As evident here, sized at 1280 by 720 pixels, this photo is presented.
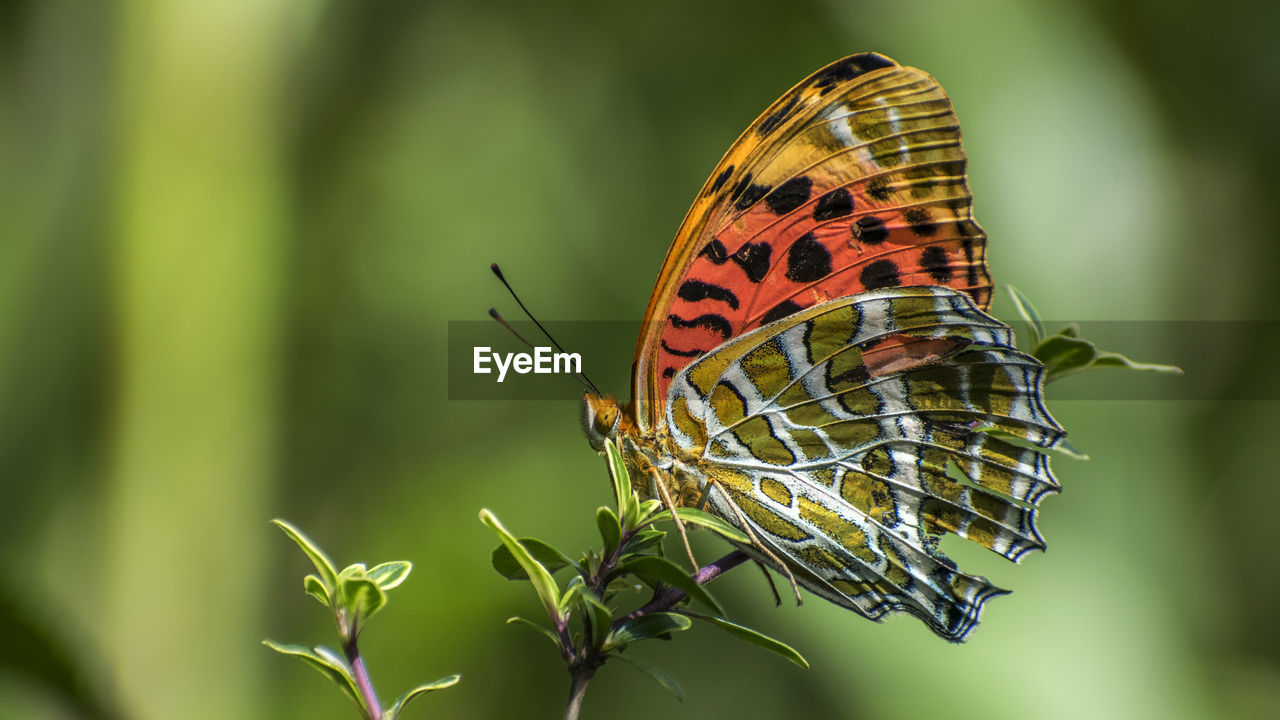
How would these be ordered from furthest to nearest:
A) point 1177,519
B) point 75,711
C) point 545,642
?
point 1177,519, point 545,642, point 75,711

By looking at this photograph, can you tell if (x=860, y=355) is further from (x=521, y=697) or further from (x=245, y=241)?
(x=245, y=241)

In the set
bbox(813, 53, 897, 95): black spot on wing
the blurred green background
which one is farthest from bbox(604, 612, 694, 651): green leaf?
the blurred green background

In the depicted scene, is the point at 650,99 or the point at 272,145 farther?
the point at 650,99

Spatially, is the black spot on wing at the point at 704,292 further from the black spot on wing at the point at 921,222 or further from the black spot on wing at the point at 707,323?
the black spot on wing at the point at 921,222

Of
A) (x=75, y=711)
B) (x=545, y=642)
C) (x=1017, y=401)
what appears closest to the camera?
(x=1017, y=401)

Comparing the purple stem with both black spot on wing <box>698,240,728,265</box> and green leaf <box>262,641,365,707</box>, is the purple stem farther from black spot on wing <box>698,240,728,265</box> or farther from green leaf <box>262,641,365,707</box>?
black spot on wing <box>698,240,728,265</box>

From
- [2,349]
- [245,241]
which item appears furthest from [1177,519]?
[2,349]
